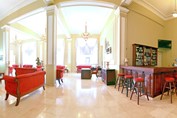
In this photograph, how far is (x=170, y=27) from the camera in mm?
8203

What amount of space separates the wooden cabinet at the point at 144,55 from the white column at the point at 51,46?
380 cm

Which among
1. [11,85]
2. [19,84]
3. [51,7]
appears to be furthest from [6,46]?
[19,84]

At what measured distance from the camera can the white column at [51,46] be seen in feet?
19.9

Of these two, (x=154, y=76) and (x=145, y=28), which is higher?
(x=145, y=28)

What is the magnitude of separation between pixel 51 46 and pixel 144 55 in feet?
15.4

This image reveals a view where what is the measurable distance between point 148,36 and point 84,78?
14.4ft

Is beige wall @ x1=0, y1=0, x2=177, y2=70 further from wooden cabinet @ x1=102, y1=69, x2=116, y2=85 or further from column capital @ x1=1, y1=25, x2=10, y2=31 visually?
wooden cabinet @ x1=102, y1=69, x2=116, y2=85

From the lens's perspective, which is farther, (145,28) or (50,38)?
(145,28)

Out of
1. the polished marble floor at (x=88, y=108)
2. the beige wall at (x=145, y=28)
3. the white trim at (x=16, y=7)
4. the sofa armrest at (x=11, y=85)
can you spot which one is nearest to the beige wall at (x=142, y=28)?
the beige wall at (x=145, y=28)

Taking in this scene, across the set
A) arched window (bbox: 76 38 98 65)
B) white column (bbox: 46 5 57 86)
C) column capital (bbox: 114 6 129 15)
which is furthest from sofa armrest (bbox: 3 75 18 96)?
arched window (bbox: 76 38 98 65)

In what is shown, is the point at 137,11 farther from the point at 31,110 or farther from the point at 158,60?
the point at 31,110

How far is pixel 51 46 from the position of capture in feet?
20.1

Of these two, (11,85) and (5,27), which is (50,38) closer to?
(11,85)

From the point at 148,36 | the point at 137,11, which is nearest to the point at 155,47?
the point at 148,36
